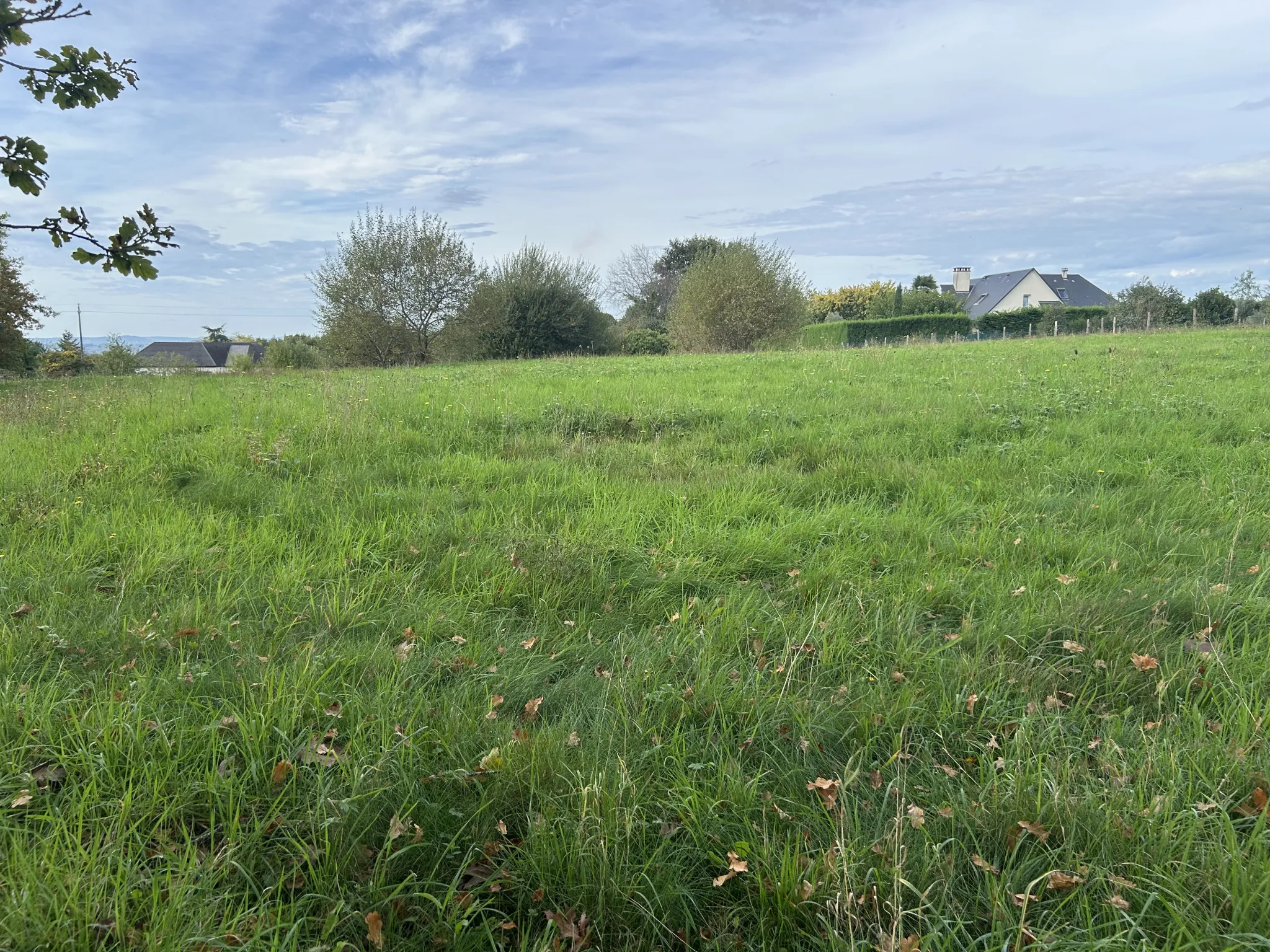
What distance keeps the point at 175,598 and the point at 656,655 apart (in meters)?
2.45

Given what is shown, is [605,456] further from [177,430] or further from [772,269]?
[772,269]

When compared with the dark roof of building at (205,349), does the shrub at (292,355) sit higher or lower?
lower

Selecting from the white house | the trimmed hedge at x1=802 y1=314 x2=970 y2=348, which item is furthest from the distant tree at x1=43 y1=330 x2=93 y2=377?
the white house

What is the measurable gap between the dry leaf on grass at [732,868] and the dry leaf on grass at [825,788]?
37 centimetres

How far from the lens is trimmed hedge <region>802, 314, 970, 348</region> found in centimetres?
4272

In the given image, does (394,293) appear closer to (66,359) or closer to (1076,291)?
(66,359)

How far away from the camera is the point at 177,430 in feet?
22.8

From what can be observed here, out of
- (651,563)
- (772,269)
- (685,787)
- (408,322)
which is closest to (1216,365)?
(651,563)

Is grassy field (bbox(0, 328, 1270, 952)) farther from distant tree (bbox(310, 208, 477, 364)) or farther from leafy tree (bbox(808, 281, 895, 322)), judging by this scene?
leafy tree (bbox(808, 281, 895, 322))

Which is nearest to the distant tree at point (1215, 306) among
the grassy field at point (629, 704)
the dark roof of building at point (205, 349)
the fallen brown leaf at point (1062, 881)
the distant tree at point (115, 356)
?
the grassy field at point (629, 704)

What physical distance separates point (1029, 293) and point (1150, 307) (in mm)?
30076

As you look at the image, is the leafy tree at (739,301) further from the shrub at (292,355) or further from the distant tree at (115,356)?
the distant tree at (115,356)

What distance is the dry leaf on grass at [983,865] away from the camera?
1.85m

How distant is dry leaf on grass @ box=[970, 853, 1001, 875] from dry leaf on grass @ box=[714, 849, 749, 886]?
0.64m
